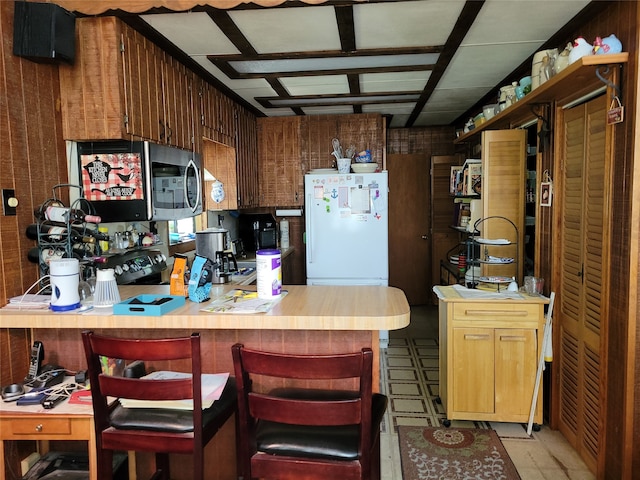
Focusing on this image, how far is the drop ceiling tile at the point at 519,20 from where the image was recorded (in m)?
2.19

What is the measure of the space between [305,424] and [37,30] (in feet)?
6.54

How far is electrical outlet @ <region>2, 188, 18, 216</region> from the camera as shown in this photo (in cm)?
194

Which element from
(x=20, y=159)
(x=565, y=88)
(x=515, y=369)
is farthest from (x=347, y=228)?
(x=20, y=159)

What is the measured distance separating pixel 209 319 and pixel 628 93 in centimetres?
201

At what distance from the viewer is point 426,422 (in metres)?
2.95

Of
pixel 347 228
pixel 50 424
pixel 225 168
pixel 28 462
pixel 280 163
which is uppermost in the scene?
pixel 280 163

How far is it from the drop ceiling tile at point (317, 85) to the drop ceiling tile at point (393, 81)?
0.54ft

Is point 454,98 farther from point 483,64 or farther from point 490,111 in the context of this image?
point 483,64

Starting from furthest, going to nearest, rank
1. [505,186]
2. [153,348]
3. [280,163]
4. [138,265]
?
1. [280,163]
2. [505,186]
3. [138,265]
4. [153,348]

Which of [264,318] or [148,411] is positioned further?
[264,318]

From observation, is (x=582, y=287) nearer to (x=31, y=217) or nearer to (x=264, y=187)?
(x=31, y=217)

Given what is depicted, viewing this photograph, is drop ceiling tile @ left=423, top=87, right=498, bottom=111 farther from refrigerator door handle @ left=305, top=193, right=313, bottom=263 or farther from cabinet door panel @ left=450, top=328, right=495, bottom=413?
cabinet door panel @ left=450, top=328, right=495, bottom=413

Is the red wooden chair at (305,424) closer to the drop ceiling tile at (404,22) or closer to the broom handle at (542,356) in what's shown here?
the broom handle at (542,356)

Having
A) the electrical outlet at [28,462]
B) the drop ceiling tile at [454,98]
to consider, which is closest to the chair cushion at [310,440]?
the electrical outlet at [28,462]
